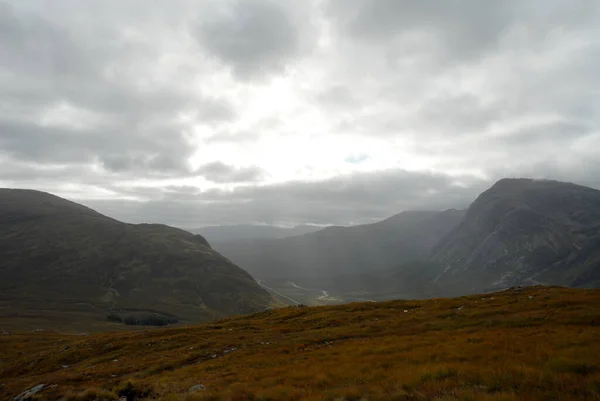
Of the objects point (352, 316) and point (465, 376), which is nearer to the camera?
point (465, 376)

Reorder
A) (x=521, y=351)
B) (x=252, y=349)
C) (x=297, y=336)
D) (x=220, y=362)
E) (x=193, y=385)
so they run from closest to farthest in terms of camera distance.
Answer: (x=521, y=351), (x=193, y=385), (x=220, y=362), (x=252, y=349), (x=297, y=336)

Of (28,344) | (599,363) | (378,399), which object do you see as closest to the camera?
(378,399)

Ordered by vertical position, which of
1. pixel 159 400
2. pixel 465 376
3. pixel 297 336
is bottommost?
pixel 297 336

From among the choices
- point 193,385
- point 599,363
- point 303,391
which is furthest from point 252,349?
point 599,363

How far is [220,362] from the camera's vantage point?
34.4 m

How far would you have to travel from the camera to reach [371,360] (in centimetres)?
2541

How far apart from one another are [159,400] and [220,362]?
13766 mm

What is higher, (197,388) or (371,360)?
(371,360)

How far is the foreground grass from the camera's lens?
55.3ft

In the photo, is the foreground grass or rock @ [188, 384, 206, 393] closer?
the foreground grass

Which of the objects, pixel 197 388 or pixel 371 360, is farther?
pixel 371 360

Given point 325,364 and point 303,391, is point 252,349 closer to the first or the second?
point 325,364

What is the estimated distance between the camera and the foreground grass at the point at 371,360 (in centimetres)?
1686

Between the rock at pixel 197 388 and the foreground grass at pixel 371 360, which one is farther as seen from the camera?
the rock at pixel 197 388
